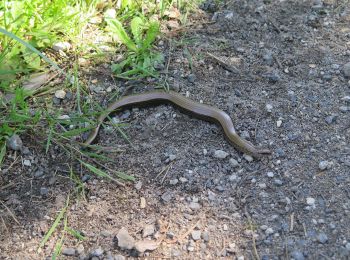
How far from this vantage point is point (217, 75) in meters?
3.22

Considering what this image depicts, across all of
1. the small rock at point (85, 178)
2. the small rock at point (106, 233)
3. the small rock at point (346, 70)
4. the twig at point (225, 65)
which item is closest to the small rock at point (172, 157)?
the small rock at point (85, 178)

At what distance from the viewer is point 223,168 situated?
270 cm

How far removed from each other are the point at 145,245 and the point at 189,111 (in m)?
0.92

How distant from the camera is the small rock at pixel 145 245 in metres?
2.33

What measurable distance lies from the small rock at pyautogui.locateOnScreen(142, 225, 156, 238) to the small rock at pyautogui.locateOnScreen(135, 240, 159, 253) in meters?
0.04

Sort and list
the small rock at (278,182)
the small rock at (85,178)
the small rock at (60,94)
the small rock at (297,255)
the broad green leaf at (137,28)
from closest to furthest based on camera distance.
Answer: the small rock at (297,255) → the small rock at (278,182) → the small rock at (85,178) → the small rock at (60,94) → the broad green leaf at (137,28)

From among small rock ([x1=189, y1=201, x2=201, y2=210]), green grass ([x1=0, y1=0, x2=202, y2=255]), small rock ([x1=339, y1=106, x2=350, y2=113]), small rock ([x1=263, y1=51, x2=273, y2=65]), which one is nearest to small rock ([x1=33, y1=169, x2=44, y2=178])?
green grass ([x1=0, y1=0, x2=202, y2=255])

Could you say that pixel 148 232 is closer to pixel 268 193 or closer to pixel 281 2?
pixel 268 193

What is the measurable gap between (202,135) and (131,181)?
1.67 feet

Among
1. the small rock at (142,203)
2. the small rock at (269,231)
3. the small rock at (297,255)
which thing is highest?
the small rock at (297,255)

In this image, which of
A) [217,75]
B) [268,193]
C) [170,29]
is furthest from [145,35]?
[268,193]

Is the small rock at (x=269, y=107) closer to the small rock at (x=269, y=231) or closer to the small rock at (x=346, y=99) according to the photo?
the small rock at (x=346, y=99)

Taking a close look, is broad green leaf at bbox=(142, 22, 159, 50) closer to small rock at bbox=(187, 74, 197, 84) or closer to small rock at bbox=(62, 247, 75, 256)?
small rock at bbox=(187, 74, 197, 84)

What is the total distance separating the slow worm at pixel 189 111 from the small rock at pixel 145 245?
0.70 metres
